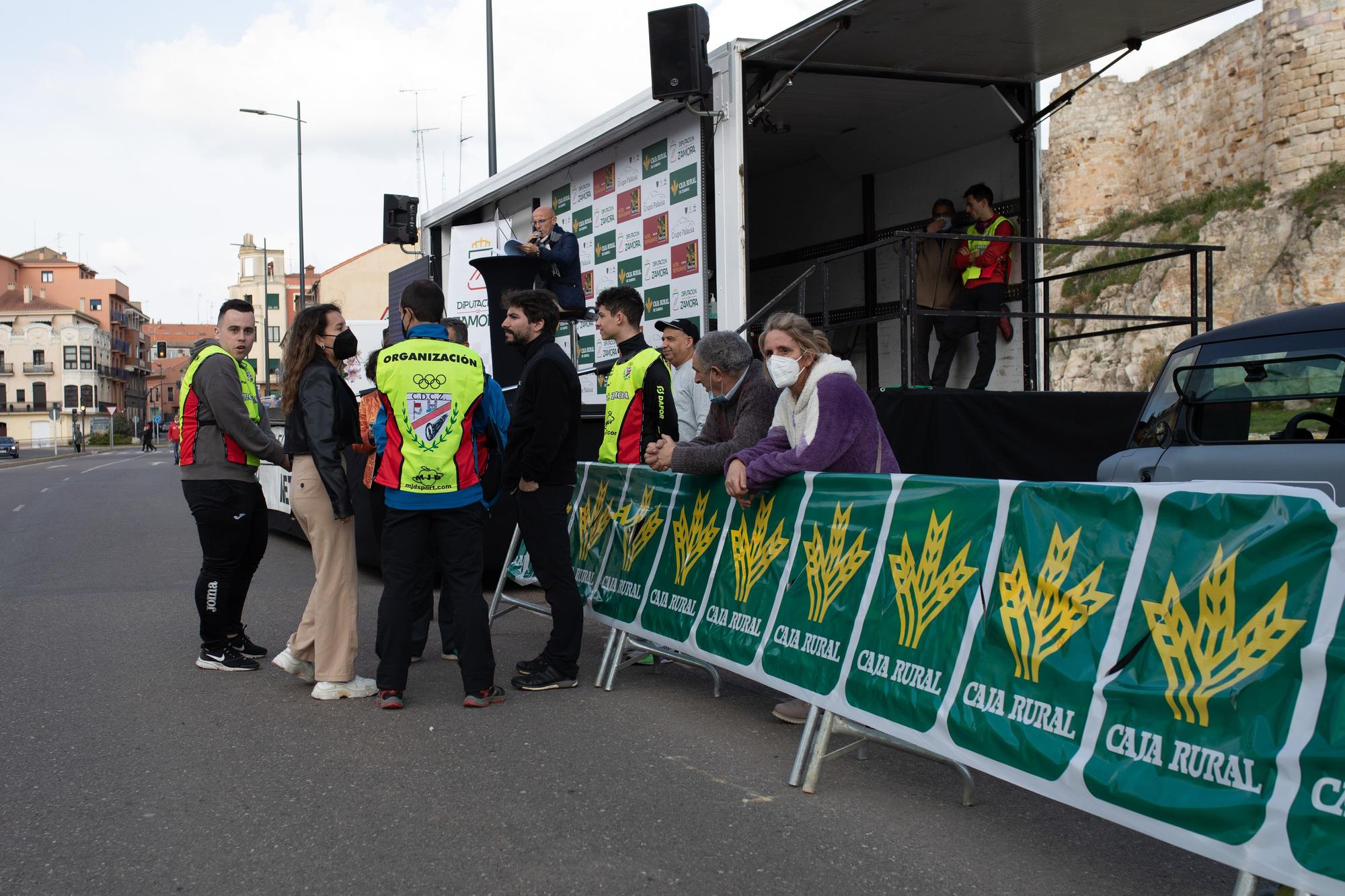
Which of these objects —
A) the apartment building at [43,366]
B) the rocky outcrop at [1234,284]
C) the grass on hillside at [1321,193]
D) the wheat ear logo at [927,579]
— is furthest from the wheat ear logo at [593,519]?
the apartment building at [43,366]

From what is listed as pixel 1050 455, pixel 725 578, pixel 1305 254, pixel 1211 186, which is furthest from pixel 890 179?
pixel 1211 186

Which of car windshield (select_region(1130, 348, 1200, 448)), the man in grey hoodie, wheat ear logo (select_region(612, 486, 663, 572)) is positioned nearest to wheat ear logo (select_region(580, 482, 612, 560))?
wheat ear logo (select_region(612, 486, 663, 572))

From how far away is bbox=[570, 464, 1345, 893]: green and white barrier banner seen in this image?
2.85 m

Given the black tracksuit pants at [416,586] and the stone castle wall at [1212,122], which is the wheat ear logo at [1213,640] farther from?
the stone castle wall at [1212,122]

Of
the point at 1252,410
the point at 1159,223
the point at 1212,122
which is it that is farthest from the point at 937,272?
the point at 1212,122

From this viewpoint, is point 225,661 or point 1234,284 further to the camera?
point 1234,284

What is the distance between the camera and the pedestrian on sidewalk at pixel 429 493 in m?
5.61

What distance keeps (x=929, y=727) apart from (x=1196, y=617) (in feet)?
3.64

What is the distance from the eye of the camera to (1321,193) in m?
34.5

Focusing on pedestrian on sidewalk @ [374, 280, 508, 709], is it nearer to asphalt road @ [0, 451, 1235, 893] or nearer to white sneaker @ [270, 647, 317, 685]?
asphalt road @ [0, 451, 1235, 893]

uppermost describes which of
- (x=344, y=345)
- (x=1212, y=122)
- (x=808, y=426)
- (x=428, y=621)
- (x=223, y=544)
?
(x=1212, y=122)

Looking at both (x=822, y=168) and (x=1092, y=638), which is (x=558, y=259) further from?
(x=1092, y=638)

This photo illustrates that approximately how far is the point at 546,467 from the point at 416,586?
0.89 metres

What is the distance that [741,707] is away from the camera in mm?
5719
